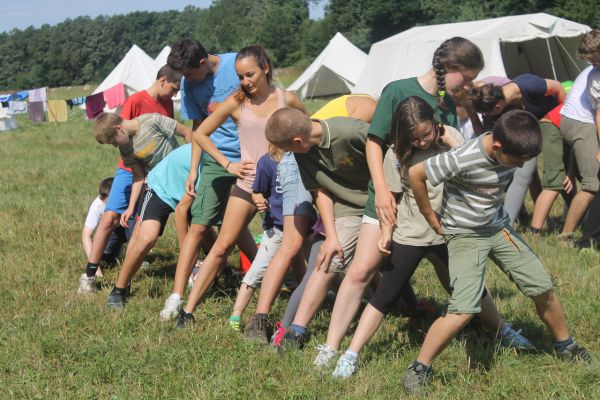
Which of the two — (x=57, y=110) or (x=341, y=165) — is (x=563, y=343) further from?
(x=57, y=110)

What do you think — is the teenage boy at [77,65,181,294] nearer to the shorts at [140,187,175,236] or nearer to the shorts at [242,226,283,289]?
the shorts at [140,187,175,236]

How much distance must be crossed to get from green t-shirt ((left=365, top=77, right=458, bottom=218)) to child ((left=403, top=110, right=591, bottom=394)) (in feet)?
1.13

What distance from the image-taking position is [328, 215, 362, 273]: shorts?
4.44 meters

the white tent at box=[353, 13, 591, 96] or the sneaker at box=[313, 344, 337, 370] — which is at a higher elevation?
the sneaker at box=[313, 344, 337, 370]

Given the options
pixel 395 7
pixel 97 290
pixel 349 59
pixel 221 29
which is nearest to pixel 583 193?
pixel 97 290

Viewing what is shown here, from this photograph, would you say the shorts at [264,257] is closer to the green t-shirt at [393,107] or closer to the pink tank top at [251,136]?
the pink tank top at [251,136]

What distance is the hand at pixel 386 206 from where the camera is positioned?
3914 millimetres

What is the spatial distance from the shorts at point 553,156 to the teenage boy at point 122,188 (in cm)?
340

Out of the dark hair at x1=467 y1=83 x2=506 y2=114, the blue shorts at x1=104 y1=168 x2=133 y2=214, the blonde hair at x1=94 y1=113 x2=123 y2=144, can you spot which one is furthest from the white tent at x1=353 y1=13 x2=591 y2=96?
the blonde hair at x1=94 y1=113 x2=123 y2=144

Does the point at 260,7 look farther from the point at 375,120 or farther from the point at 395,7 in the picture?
the point at 375,120

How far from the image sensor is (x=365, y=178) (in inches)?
174

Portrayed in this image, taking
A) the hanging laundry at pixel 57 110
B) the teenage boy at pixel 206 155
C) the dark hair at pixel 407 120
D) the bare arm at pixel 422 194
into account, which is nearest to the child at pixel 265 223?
the teenage boy at pixel 206 155

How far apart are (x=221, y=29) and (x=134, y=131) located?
306 ft

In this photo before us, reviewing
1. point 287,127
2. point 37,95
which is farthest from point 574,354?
point 37,95
